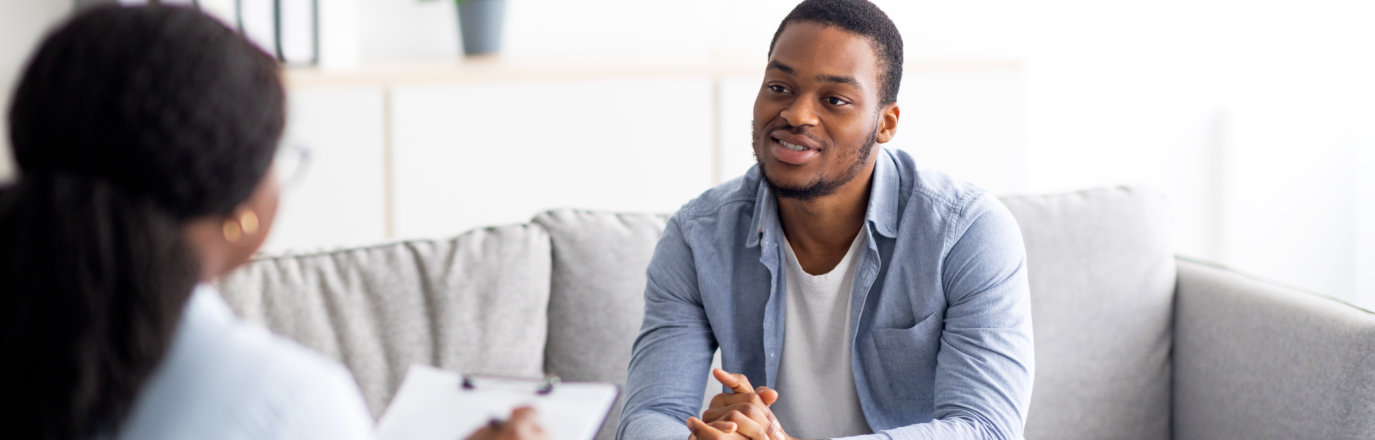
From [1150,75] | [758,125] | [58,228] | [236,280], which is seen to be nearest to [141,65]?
[58,228]

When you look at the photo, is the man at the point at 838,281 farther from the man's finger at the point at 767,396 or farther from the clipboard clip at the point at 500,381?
the clipboard clip at the point at 500,381

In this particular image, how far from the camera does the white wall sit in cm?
240

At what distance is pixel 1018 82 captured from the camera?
9.29 ft

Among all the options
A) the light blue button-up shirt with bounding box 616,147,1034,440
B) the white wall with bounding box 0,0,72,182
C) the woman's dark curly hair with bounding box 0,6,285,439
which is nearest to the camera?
the woman's dark curly hair with bounding box 0,6,285,439

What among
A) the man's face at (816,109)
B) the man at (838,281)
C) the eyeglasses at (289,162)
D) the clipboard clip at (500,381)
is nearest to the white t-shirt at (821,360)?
the man at (838,281)

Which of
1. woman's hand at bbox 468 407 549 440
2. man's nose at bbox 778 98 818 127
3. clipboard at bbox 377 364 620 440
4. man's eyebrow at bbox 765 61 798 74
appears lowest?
clipboard at bbox 377 364 620 440

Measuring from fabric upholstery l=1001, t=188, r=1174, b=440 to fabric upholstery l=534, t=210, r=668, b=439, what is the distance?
637 mm

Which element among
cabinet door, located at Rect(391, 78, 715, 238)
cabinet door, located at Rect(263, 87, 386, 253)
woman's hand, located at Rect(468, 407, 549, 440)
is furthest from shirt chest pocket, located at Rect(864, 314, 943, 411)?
cabinet door, located at Rect(263, 87, 386, 253)

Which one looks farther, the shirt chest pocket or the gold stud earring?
the shirt chest pocket

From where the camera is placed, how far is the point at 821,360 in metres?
1.59

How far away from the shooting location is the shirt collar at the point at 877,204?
1544 mm

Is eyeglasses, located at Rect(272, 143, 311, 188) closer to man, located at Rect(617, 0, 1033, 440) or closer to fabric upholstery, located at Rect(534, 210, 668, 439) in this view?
man, located at Rect(617, 0, 1033, 440)

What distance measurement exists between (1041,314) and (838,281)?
47 cm

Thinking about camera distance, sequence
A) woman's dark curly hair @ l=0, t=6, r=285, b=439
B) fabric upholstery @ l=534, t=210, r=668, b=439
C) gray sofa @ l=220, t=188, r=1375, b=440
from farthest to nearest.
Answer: fabric upholstery @ l=534, t=210, r=668, b=439, gray sofa @ l=220, t=188, r=1375, b=440, woman's dark curly hair @ l=0, t=6, r=285, b=439
